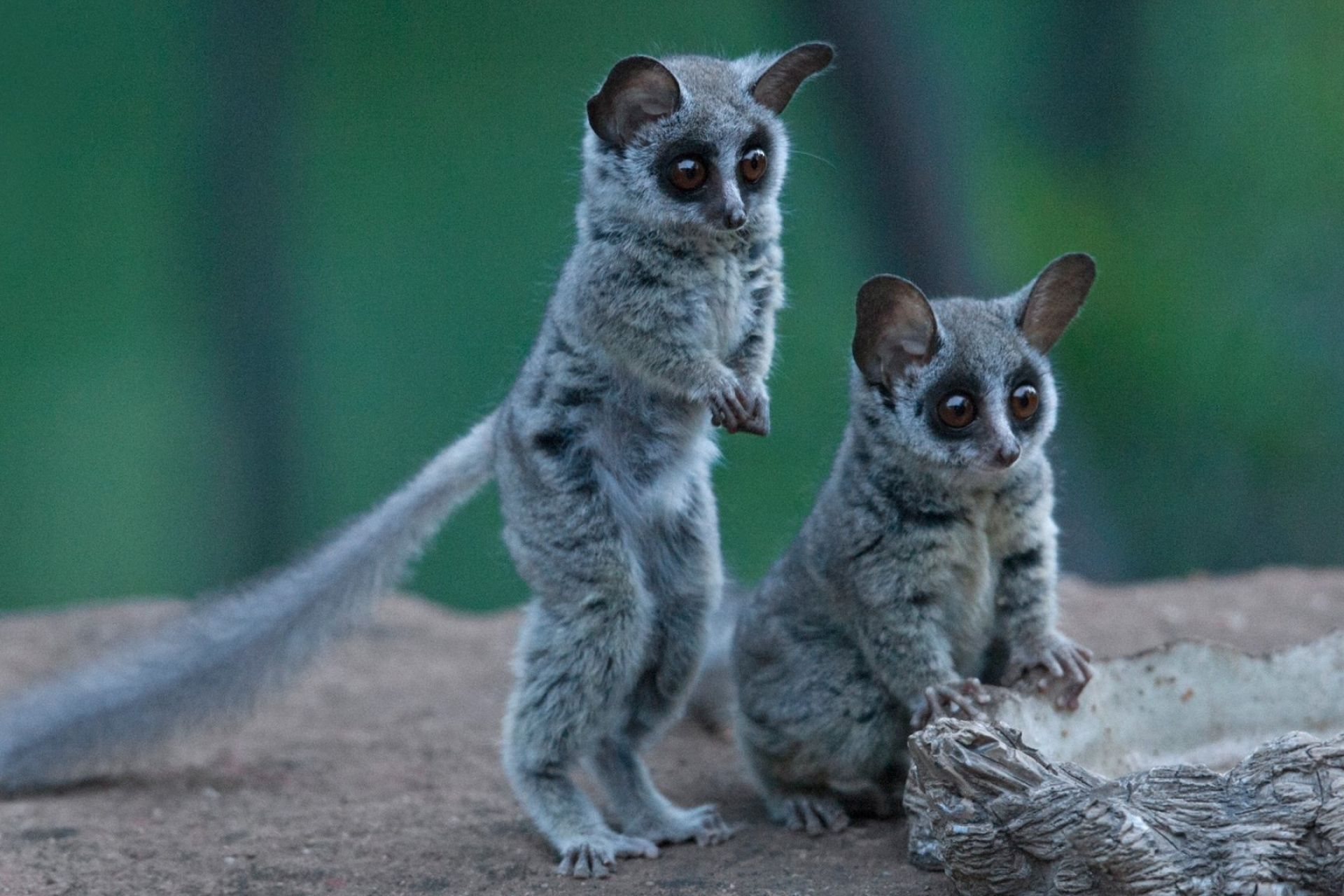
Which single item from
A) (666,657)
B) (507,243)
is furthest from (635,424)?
(507,243)

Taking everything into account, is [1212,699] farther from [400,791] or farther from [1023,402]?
[400,791]

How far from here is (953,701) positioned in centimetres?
343

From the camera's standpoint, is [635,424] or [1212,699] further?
[635,424]

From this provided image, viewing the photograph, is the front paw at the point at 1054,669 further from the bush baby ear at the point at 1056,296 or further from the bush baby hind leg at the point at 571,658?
the bush baby hind leg at the point at 571,658

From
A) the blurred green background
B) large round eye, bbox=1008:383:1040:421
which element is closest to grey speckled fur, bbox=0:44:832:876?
large round eye, bbox=1008:383:1040:421

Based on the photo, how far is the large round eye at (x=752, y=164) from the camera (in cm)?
368

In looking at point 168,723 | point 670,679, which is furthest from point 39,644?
point 670,679

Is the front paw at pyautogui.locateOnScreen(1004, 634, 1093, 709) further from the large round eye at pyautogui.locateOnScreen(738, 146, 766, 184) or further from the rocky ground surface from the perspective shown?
the large round eye at pyautogui.locateOnScreen(738, 146, 766, 184)

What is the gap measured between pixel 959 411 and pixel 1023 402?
186mm

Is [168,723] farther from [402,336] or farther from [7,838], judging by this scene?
[402,336]

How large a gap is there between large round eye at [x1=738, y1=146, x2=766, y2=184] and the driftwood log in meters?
1.58

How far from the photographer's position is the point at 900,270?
794cm

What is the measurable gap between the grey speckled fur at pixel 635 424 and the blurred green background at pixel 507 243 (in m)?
2.81

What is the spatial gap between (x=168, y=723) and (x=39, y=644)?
2125mm
